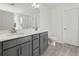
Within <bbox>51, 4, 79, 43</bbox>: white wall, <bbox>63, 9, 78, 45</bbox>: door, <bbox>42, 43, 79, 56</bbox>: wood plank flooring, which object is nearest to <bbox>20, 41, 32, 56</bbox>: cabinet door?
<bbox>42, 43, 79, 56</bbox>: wood plank flooring

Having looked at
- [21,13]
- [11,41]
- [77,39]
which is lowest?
[77,39]

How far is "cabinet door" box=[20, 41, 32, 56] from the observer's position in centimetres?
163

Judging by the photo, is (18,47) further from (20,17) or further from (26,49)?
(20,17)

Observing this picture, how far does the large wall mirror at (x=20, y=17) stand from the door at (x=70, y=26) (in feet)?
5.47

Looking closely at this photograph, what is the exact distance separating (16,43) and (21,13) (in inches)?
50.7

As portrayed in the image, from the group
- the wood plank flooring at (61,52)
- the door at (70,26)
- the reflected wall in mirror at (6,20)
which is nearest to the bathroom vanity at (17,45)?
the reflected wall in mirror at (6,20)

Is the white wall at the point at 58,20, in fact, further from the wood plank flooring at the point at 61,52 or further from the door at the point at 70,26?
the wood plank flooring at the point at 61,52

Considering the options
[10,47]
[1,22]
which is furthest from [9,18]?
[10,47]

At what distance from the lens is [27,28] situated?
2768mm

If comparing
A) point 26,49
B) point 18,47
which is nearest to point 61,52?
point 26,49

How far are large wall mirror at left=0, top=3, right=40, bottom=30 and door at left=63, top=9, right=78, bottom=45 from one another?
65.6 inches

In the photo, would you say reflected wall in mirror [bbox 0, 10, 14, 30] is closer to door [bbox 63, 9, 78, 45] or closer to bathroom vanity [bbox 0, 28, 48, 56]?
bathroom vanity [bbox 0, 28, 48, 56]

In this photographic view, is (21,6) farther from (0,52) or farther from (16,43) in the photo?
(0,52)

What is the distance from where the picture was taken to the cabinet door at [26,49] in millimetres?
1633
